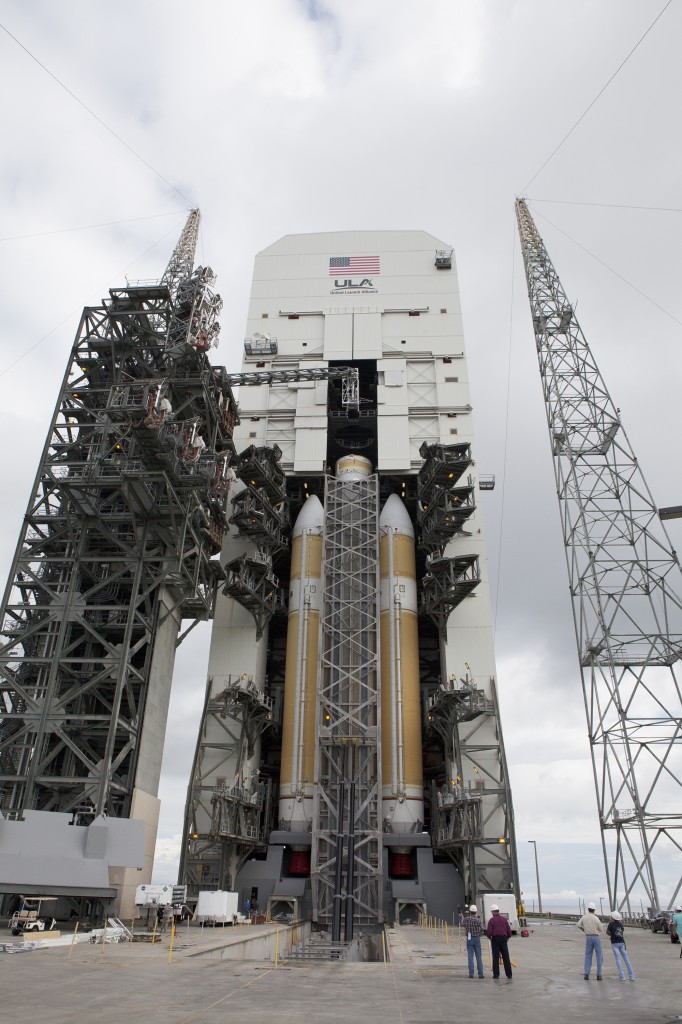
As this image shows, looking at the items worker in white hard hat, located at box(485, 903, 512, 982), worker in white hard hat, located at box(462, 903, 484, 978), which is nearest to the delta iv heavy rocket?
worker in white hard hat, located at box(462, 903, 484, 978)

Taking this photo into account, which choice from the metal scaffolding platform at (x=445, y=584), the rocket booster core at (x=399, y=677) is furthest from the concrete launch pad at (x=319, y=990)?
the metal scaffolding platform at (x=445, y=584)

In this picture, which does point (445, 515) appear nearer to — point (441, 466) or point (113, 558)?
point (441, 466)

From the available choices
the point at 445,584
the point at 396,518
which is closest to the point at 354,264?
the point at 396,518

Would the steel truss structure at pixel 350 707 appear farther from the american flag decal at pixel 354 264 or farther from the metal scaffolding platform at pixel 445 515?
the american flag decal at pixel 354 264

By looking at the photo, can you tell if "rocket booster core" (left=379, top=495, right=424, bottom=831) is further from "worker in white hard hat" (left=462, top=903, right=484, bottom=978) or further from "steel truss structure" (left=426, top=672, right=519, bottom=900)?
"worker in white hard hat" (left=462, top=903, right=484, bottom=978)

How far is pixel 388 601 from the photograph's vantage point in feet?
134

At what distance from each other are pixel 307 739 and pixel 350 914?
12622mm

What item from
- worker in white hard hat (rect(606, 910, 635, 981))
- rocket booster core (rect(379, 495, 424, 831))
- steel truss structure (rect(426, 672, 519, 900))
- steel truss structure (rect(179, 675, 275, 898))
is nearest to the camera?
worker in white hard hat (rect(606, 910, 635, 981))

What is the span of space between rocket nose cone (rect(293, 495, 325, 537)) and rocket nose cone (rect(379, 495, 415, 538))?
12.4 ft

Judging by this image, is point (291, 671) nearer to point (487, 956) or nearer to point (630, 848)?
point (630, 848)

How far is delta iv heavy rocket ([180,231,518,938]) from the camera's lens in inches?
1345

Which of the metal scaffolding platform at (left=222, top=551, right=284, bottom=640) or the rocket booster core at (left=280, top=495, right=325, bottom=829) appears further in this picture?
the metal scaffolding platform at (left=222, top=551, right=284, bottom=640)

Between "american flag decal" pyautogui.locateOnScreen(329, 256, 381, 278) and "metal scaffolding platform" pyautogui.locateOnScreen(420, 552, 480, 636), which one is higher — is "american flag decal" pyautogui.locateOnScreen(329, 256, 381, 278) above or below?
above

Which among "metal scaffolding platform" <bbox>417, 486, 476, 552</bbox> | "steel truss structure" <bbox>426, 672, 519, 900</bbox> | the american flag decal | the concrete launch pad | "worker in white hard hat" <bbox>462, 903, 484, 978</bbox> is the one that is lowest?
the concrete launch pad
